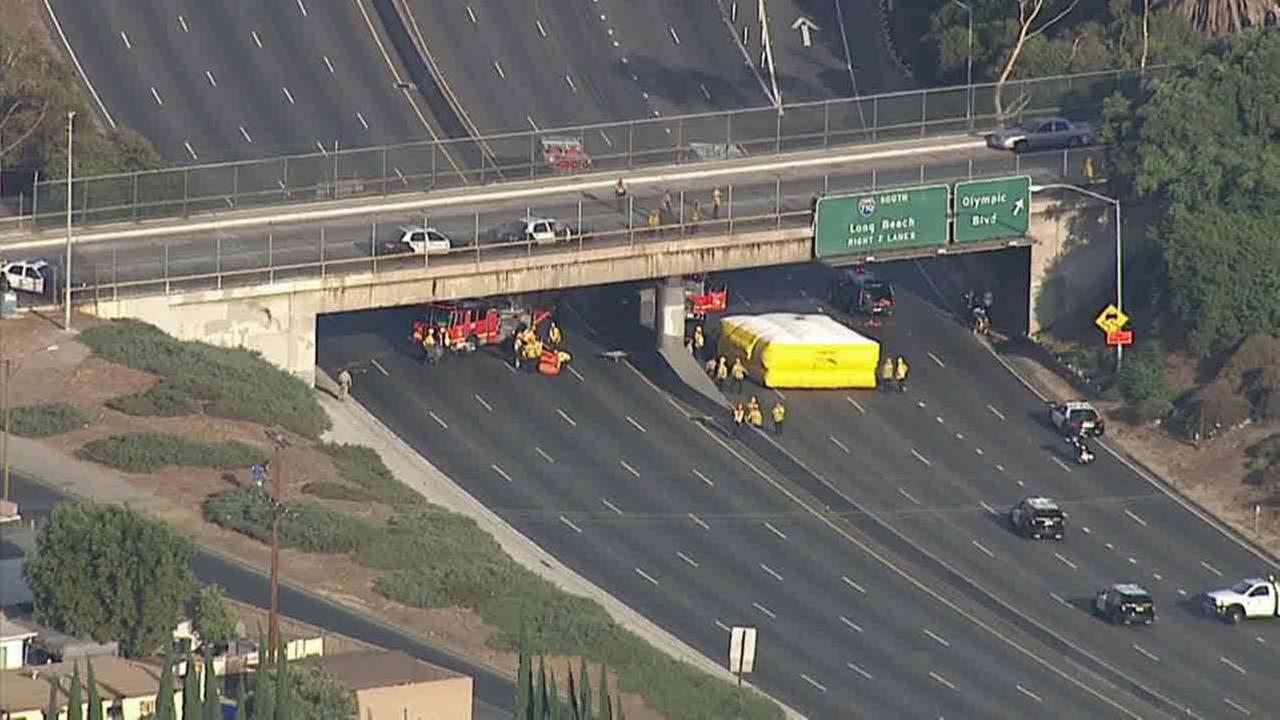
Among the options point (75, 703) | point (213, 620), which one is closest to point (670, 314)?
point (213, 620)

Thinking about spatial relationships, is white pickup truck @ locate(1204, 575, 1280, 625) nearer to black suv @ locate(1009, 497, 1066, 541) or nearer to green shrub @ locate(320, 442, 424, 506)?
black suv @ locate(1009, 497, 1066, 541)

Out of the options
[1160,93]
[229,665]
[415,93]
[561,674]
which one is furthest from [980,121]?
[229,665]

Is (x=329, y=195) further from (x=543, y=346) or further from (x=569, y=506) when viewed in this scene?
(x=569, y=506)

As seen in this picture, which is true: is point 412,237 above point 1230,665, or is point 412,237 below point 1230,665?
above

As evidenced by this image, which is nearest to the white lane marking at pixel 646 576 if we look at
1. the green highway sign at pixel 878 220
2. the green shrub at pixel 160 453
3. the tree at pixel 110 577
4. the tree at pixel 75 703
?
the green shrub at pixel 160 453

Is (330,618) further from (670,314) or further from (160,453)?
(670,314)

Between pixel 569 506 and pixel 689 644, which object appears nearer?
pixel 689 644
